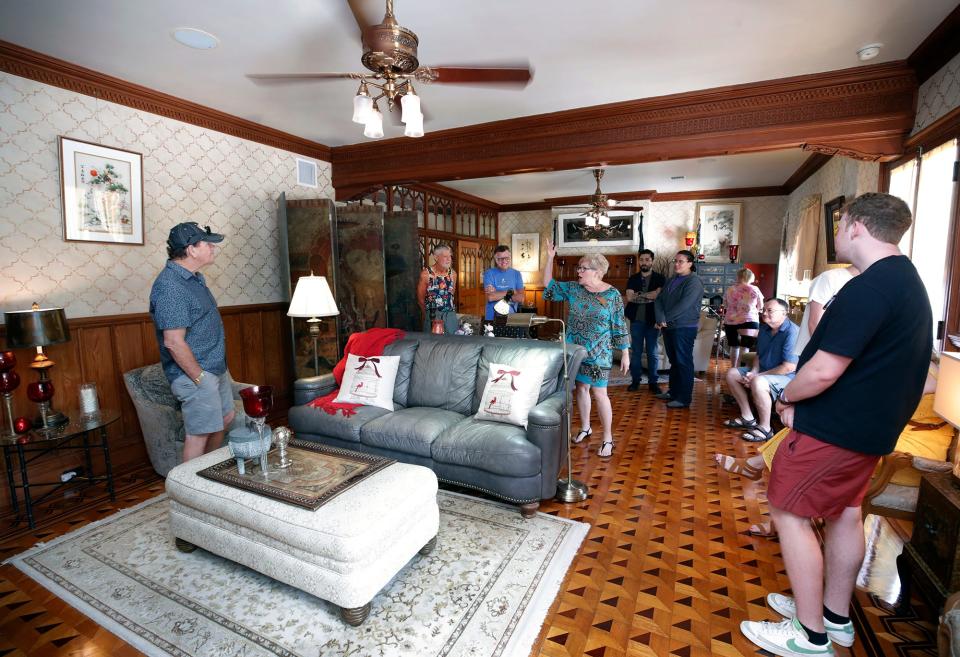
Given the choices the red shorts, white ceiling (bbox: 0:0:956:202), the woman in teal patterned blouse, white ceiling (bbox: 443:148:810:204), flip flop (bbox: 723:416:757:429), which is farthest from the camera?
white ceiling (bbox: 443:148:810:204)

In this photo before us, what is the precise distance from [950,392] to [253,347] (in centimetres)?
461

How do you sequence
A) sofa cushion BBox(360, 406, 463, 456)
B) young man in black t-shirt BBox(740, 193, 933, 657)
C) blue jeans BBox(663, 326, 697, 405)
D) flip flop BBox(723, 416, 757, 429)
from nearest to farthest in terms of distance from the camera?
1. young man in black t-shirt BBox(740, 193, 933, 657)
2. sofa cushion BBox(360, 406, 463, 456)
3. flip flop BBox(723, 416, 757, 429)
4. blue jeans BBox(663, 326, 697, 405)

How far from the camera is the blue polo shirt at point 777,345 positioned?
3359mm

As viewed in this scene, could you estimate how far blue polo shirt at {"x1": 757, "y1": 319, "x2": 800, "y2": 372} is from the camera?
3.36 metres

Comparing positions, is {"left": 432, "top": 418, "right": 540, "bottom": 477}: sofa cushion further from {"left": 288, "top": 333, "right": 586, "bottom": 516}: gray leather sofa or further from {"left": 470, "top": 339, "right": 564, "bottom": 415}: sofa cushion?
{"left": 470, "top": 339, "right": 564, "bottom": 415}: sofa cushion

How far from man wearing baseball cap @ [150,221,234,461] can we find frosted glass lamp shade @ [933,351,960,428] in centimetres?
332

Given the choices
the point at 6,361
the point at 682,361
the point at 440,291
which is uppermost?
the point at 440,291

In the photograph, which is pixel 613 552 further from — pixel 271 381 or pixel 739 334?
pixel 271 381

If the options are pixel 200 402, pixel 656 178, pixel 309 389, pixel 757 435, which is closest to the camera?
pixel 200 402

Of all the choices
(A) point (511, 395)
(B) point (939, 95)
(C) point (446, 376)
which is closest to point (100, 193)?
(C) point (446, 376)

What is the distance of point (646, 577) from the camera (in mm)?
2033

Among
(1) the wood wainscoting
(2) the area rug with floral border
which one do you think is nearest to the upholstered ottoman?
(2) the area rug with floral border

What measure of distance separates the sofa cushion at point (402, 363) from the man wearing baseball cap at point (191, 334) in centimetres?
108

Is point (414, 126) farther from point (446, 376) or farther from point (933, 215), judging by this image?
point (933, 215)
